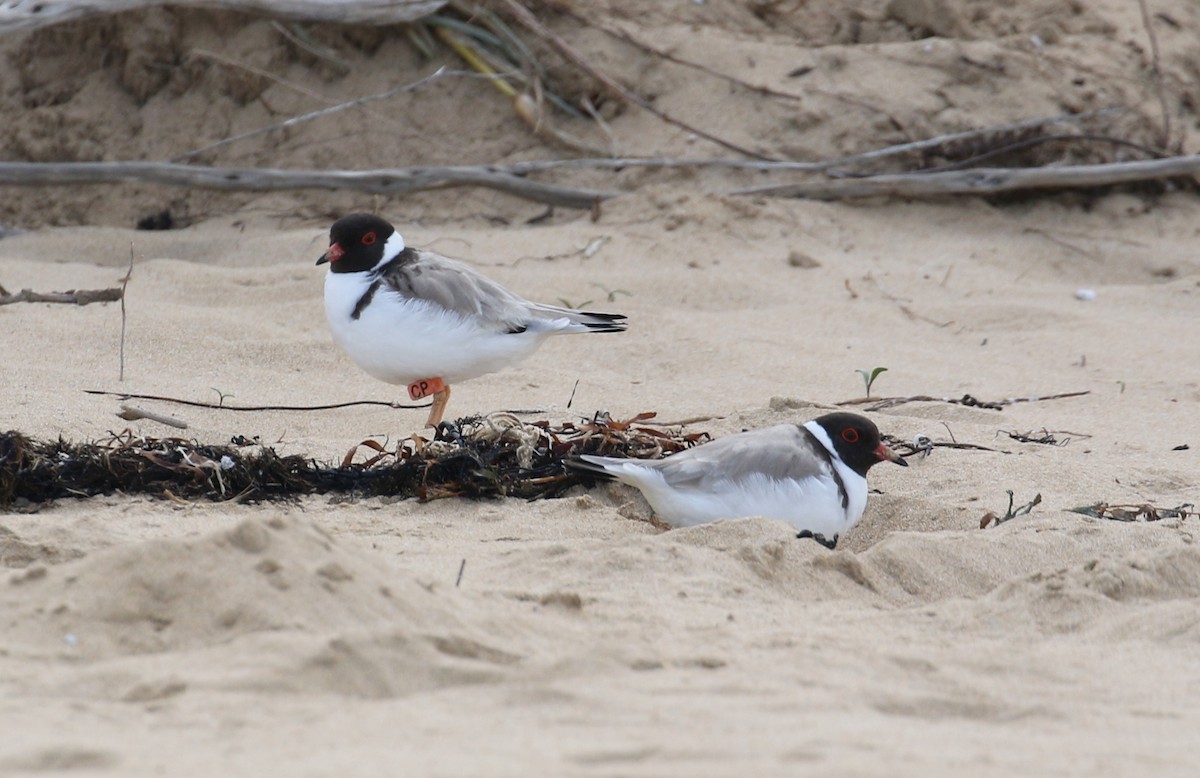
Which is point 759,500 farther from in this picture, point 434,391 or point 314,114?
point 314,114

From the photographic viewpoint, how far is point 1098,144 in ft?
33.0

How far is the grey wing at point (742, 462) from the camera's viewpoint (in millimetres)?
4867

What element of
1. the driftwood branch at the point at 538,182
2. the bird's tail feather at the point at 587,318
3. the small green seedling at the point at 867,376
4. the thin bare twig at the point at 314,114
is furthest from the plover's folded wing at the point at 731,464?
the thin bare twig at the point at 314,114

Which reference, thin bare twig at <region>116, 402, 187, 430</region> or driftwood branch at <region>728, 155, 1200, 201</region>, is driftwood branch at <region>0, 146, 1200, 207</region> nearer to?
driftwood branch at <region>728, 155, 1200, 201</region>

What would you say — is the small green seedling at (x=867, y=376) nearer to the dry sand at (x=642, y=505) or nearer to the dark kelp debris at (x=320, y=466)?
the dry sand at (x=642, y=505)

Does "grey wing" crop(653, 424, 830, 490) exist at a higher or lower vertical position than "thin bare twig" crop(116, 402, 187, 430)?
lower

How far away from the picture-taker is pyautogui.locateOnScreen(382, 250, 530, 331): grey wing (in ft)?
21.2

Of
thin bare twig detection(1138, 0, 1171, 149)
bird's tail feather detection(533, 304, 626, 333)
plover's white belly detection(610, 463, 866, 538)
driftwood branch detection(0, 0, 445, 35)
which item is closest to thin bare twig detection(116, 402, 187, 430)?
bird's tail feather detection(533, 304, 626, 333)

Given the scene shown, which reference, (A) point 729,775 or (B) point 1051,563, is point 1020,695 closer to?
(A) point 729,775

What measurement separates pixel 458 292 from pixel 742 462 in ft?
6.84

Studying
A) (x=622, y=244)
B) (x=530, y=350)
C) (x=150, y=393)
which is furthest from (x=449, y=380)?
(x=622, y=244)

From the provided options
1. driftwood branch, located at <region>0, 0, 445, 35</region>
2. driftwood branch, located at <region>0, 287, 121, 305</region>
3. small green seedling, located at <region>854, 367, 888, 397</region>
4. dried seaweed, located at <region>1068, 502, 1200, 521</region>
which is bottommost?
small green seedling, located at <region>854, 367, 888, 397</region>

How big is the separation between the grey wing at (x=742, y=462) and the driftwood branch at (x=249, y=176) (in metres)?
4.77

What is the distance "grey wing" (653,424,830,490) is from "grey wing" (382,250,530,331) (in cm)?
172
